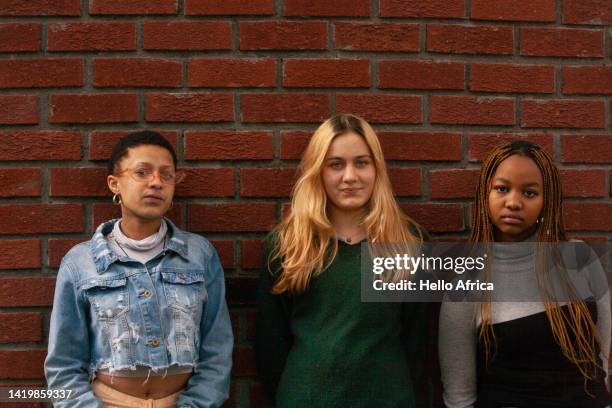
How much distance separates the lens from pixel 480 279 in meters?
2.52

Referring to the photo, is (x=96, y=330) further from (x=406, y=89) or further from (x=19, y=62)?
(x=406, y=89)

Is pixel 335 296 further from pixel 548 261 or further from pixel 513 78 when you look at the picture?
pixel 513 78

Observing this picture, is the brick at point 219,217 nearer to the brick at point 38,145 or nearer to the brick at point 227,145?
the brick at point 227,145

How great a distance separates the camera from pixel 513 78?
8.89 ft

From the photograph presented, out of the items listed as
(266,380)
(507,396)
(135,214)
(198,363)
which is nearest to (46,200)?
(135,214)

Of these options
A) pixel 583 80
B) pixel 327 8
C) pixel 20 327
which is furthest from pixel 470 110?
pixel 20 327

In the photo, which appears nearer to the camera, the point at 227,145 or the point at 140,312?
the point at 140,312

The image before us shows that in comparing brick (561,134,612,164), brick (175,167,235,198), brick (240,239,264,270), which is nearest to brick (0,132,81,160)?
brick (175,167,235,198)

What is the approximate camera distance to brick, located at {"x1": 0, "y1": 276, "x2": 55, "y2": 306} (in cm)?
259

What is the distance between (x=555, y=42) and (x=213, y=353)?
5.79 ft

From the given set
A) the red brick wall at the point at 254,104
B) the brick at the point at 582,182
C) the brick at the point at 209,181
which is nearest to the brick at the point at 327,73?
the red brick wall at the point at 254,104

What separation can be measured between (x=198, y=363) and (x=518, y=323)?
1121 millimetres

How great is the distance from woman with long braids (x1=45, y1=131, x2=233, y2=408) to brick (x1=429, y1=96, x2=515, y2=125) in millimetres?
1035

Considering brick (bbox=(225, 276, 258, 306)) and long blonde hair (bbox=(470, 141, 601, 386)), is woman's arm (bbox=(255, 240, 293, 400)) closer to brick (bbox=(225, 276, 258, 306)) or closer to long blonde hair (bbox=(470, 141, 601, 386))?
brick (bbox=(225, 276, 258, 306))
